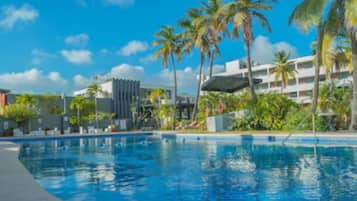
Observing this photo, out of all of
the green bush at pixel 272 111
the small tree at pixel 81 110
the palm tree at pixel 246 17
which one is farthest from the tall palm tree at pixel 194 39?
the small tree at pixel 81 110

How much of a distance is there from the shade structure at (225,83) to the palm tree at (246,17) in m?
1.50

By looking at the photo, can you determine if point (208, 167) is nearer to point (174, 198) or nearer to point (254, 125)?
point (174, 198)

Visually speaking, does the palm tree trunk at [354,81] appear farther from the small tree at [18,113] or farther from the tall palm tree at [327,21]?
A: the small tree at [18,113]

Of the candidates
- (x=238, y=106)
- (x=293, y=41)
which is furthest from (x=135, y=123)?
(x=293, y=41)

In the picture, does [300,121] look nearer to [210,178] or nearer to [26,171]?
[210,178]

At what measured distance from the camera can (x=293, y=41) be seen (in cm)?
4506

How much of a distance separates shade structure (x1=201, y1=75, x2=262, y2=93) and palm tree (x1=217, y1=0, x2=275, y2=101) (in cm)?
150

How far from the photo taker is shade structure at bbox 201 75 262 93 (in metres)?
22.8

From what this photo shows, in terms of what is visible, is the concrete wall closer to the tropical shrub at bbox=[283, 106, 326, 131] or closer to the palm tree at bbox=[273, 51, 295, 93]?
the palm tree at bbox=[273, 51, 295, 93]

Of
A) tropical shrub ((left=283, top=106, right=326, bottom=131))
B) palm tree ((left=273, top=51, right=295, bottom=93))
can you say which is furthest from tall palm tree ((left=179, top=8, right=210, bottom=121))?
palm tree ((left=273, top=51, right=295, bottom=93))

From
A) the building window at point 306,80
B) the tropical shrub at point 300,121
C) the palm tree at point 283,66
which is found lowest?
the tropical shrub at point 300,121

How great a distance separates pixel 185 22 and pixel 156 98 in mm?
12939

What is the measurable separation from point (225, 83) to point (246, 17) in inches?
189

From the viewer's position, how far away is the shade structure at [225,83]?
74.7 ft
